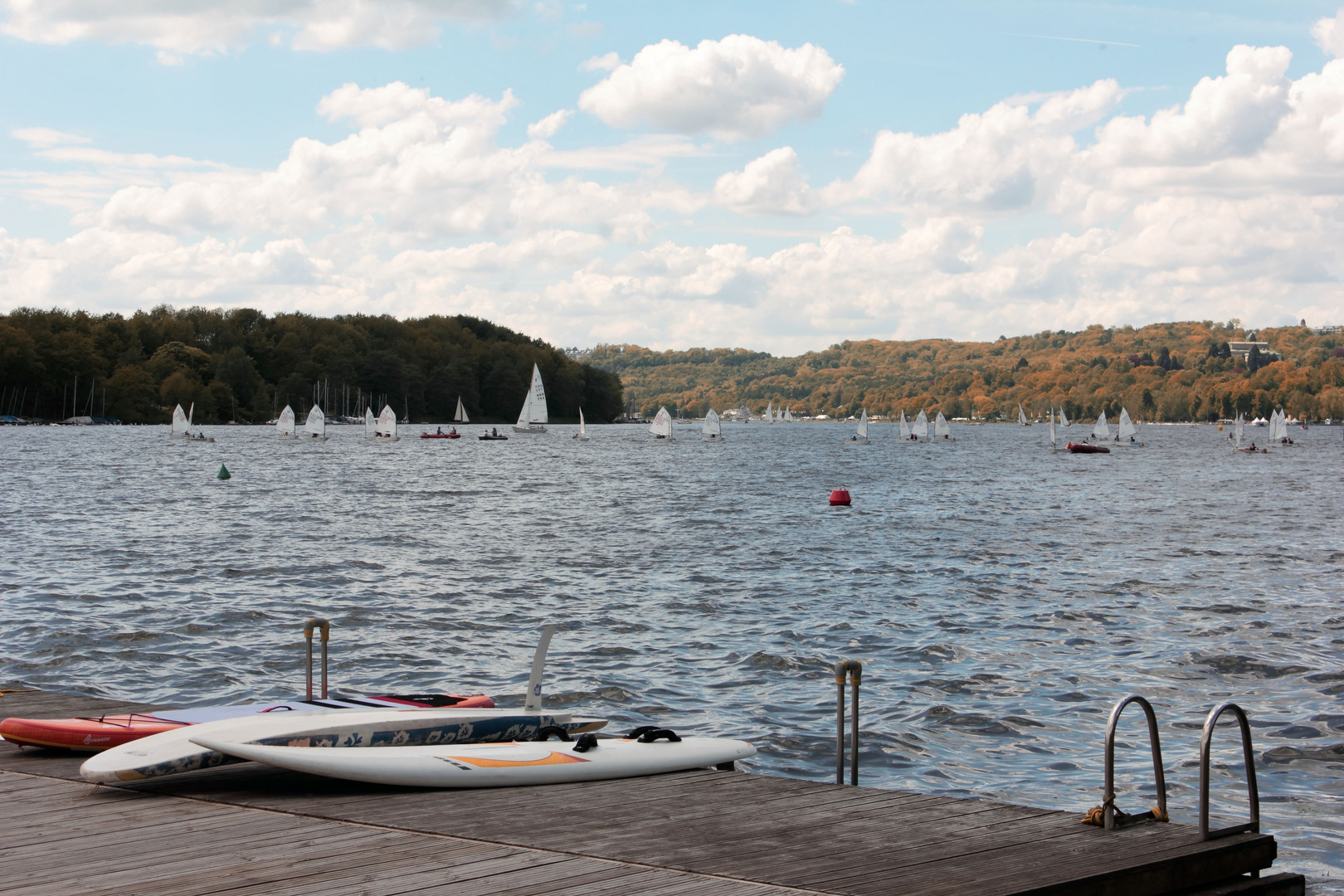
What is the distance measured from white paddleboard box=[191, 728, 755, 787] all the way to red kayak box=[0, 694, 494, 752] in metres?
1.24

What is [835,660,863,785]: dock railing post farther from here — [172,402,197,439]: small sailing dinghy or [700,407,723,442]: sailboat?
[700,407,723,442]: sailboat

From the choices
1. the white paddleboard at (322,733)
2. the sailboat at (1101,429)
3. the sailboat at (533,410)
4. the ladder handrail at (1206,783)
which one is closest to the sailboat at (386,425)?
the sailboat at (533,410)

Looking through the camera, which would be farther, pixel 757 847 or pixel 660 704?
pixel 660 704

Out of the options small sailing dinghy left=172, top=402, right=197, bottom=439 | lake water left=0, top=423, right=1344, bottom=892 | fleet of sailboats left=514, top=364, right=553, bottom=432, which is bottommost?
lake water left=0, top=423, right=1344, bottom=892

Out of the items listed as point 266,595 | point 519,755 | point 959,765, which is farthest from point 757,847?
point 266,595

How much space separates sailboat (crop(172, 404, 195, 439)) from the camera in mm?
128625

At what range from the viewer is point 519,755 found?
8.98 m

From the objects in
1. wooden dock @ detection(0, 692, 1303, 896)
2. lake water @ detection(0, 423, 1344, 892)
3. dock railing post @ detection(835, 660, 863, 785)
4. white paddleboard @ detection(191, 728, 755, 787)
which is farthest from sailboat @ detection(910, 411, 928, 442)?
wooden dock @ detection(0, 692, 1303, 896)

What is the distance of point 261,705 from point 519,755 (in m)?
3.41

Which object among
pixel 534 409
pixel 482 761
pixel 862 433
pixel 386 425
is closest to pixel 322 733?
pixel 482 761

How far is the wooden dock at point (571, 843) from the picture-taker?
6.36 metres

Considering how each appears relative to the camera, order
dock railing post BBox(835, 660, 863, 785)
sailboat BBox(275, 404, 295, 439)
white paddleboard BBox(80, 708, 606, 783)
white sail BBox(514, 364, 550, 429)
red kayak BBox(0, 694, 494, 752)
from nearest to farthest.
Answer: white paddleboard BBox(80, 708, 606, 783)
red kayak BBox(0, 694, 494, 752)
dock railing post BBox(835, 660, 863, 785)
sailboat BBox(275, 404, 295, 439)
white sail BBox(514, 364, 550, 429)

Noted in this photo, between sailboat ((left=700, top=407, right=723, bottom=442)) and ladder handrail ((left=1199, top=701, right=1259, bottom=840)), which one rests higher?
sailboat ((left=700, top=407, right=723, bottom=442))

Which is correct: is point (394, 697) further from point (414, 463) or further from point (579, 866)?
point (414, 463)
